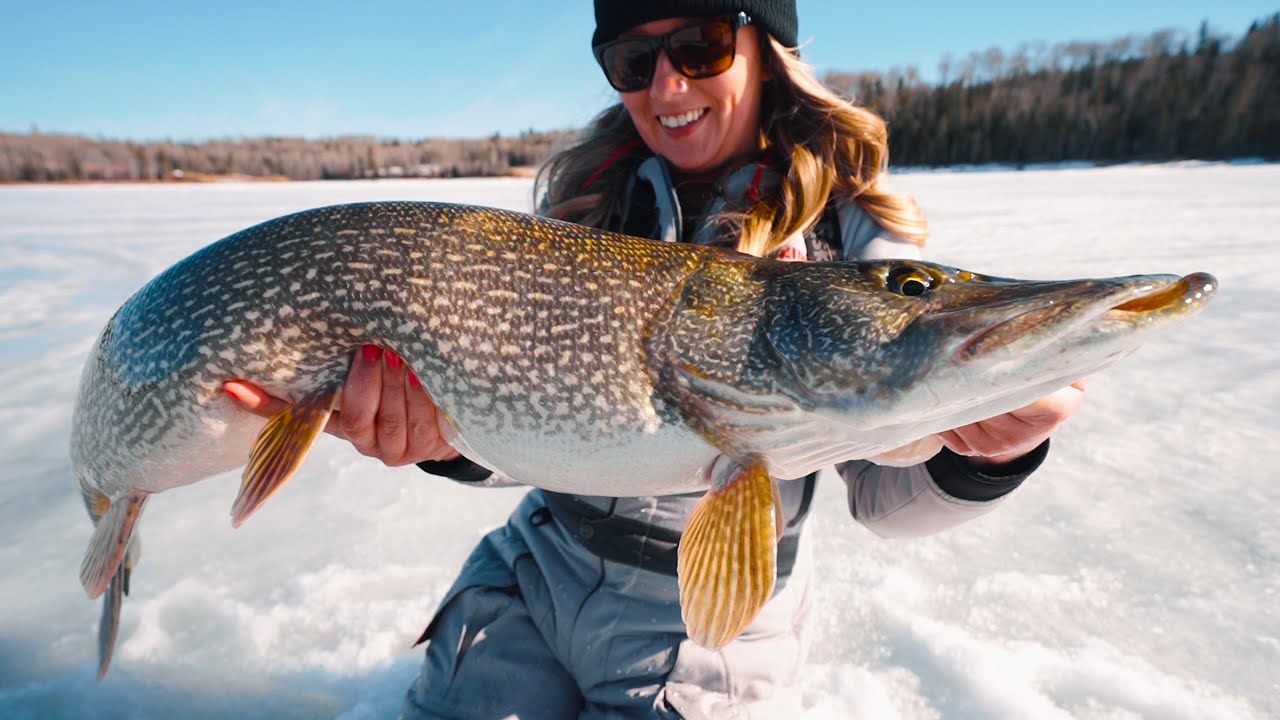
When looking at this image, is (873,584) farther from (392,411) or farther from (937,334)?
(392,411)

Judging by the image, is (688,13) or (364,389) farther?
(688,13)

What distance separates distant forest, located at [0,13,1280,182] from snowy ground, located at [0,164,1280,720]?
107ft

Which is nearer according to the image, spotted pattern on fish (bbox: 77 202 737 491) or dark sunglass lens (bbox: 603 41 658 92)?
spotted pattern on fish (bbox: 77 202 737 491)

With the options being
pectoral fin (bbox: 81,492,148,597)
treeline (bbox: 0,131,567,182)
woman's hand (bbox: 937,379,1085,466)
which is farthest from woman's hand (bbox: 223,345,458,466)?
treeline (bbox: 0,131,567,182)

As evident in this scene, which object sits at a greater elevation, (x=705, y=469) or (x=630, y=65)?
(x=630, y=65)

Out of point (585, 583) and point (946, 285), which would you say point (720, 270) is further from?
point (585, 583)

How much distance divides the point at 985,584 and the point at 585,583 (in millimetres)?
1347

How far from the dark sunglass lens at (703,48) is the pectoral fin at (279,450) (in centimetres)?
146

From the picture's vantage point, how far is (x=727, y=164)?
2449 mm

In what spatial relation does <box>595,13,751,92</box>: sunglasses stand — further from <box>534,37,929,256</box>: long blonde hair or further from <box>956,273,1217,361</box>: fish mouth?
<box>956,273,1217,361</box>: fish mouth

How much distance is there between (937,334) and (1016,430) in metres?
0.43

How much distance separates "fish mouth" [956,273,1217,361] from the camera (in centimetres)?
110

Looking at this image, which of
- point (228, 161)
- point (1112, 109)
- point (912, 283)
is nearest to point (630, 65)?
point (912, 283)

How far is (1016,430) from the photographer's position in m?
1.49
